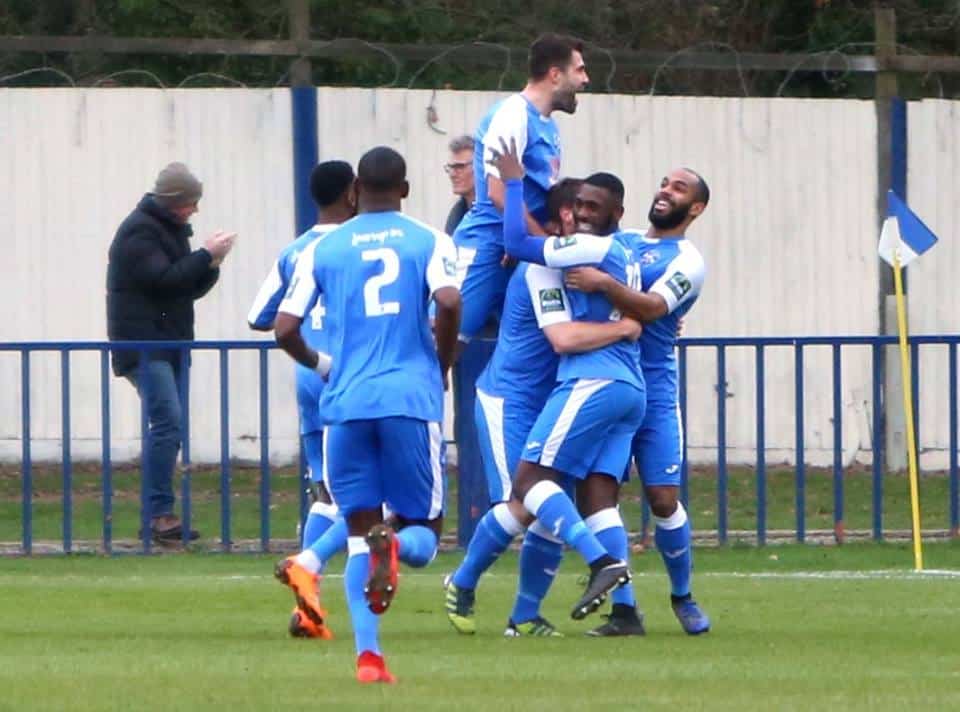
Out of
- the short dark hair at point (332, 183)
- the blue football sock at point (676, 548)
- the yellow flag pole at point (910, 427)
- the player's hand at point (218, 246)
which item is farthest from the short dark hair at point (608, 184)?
the player's hand at point (218, 246)

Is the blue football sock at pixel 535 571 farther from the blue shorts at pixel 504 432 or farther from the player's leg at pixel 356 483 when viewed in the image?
the player's leg at pixel 356 483

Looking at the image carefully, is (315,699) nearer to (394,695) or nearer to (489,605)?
(394,695)

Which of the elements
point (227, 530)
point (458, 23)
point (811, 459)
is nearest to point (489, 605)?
point (227, 530)

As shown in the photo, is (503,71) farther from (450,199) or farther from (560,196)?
(560,196)

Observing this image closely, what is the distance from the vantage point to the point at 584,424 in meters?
9.48

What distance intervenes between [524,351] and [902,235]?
3.95m

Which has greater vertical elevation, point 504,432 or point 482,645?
point 504,432

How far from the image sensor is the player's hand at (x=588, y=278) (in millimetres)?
9484

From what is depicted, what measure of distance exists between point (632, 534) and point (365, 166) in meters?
6.15

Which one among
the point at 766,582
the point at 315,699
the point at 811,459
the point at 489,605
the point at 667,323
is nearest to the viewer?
the point at 315,699

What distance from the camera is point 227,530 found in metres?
13.7

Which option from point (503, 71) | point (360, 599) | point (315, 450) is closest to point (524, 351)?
point (315, 450)

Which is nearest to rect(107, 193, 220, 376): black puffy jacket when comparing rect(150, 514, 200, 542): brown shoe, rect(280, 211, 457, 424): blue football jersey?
rect(150, 514, 200, 542): brown shoe

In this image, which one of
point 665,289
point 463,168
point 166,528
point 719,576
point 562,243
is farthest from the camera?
point 166,528
